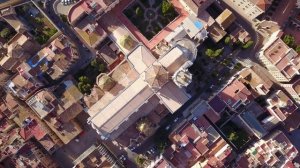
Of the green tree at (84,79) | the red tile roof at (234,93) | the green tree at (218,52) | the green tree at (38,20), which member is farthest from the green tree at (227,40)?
the green tree at (38,20)

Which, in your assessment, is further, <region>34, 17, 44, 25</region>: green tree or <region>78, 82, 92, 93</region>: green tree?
<region>34, 17, 44, 25</region>: green tree

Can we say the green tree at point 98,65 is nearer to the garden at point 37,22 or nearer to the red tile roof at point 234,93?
the garden at point 37,22

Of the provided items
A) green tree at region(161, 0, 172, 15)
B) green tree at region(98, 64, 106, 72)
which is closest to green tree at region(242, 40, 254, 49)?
green tree at region(161, 0, 172, 15)

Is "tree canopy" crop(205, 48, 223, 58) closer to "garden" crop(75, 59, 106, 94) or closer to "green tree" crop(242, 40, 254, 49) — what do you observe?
"green tree" crop(242, 40, 254, 49)

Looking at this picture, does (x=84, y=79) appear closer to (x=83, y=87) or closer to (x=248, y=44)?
(x=83, y=87)

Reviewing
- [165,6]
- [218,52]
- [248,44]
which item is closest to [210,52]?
[218,52]

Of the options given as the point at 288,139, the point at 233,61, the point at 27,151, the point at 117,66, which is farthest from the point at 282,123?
the point at 27,151

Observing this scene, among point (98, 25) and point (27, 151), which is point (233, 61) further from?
point (27, 151)
